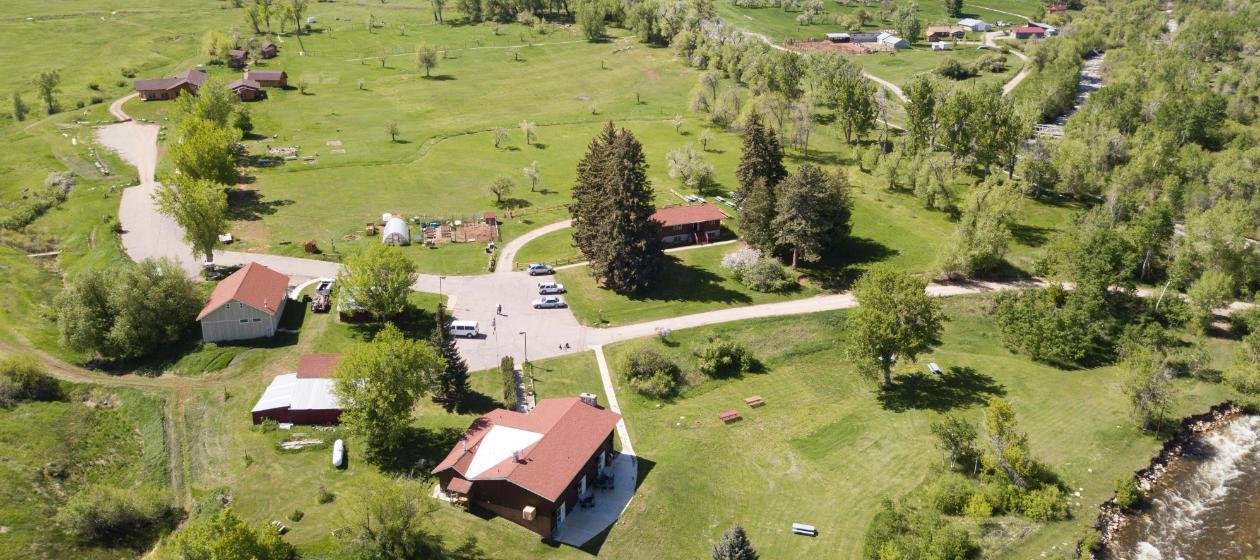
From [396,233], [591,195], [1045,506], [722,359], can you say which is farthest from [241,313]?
[1045,506]

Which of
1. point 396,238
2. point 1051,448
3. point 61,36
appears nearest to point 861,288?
point 1051,448

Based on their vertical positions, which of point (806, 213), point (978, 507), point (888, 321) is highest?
point (806, 213)

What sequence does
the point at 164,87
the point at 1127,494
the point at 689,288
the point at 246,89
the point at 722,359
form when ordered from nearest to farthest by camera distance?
the point at 1127,494 → the point at 722,359 → the point at 689,288 → the point at 164,87 → the point at 246,89

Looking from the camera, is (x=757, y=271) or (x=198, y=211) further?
(x=757, y=271)

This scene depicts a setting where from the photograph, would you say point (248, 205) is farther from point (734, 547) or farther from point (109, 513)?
point (734, 547)

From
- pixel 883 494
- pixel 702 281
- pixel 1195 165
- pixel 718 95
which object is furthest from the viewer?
pixel 718 95

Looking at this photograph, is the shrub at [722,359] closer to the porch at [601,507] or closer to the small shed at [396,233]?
the porch at [601,507]

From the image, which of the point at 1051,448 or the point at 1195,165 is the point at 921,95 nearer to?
the point at 1195,165
